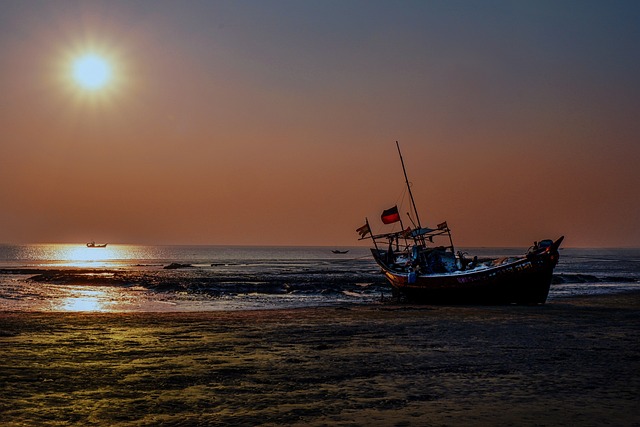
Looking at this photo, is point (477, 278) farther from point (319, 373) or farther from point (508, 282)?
point (319, 373)

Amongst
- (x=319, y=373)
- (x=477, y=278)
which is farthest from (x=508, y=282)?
(x=319, y=373)

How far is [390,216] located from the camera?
41719 millimetres

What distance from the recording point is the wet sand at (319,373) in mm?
9633

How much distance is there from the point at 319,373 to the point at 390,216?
29.1m

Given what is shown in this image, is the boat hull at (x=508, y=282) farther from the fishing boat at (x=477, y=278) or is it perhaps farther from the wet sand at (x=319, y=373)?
the wet sand at (x=319, y=373)

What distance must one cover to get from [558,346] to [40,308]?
27636 mm

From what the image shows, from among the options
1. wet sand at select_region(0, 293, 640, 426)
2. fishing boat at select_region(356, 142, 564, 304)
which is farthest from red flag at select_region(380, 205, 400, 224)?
wet sand at select_region(0, 293, 640, 426)

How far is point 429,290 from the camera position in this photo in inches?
1447

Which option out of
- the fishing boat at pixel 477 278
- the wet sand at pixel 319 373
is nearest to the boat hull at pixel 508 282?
the fishing boat at pixel 477 278

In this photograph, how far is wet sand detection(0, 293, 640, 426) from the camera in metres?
9.63

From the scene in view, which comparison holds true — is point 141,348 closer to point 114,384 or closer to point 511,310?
point 114,384

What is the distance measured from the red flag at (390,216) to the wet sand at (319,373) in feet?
61.9

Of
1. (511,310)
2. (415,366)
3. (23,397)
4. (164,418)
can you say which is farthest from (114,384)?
(511,310)

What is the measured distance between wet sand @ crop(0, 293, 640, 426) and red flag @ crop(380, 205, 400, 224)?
18873 millimetres
